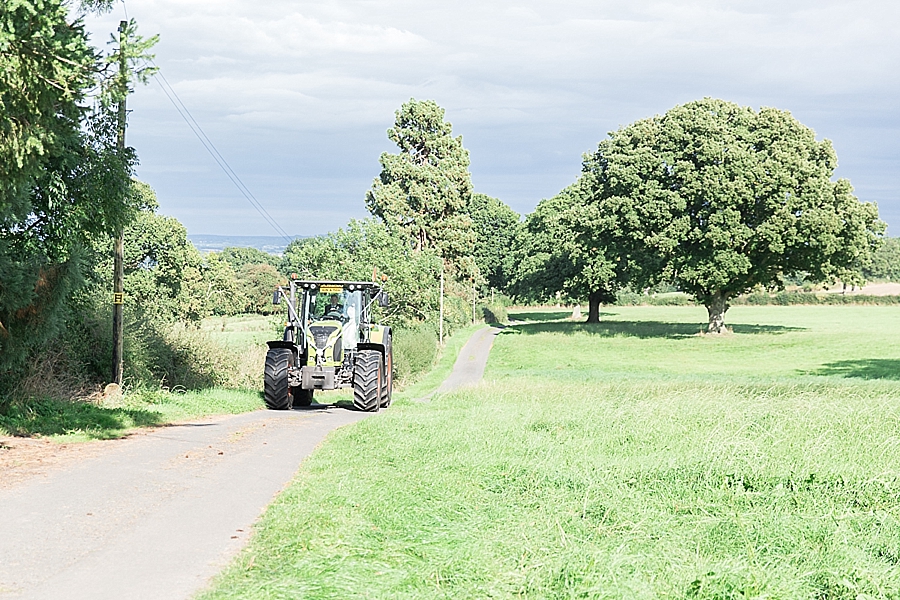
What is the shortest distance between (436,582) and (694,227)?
5059cm

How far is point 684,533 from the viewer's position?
707 centimetres

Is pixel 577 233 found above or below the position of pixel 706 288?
above

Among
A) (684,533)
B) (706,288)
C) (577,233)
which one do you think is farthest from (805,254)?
(684,533)

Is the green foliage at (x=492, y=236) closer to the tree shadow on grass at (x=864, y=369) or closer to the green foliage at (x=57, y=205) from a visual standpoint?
the tree shadow on grass at (x=864, y=369)

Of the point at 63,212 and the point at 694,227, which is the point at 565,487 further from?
the point at 694,227

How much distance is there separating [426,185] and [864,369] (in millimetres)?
38115

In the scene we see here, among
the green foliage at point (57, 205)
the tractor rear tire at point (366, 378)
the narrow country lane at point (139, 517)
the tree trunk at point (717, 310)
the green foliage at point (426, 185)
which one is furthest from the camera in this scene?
the green foliage at point (426, 185)

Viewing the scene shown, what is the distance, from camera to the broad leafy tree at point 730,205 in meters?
51.2

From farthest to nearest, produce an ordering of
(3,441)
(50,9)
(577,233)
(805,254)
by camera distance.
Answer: (577,233) → (805,254) → (3,441) → (50,9)

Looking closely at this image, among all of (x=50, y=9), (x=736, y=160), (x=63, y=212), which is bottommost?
(x=63, y=212)

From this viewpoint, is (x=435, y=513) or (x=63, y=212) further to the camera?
(x=63, y=212)

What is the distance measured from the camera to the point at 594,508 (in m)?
7.77

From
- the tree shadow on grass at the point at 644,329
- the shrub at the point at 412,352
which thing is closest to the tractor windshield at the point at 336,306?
the shrub at the point at 412,352

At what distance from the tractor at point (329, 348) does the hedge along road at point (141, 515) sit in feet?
24.3
